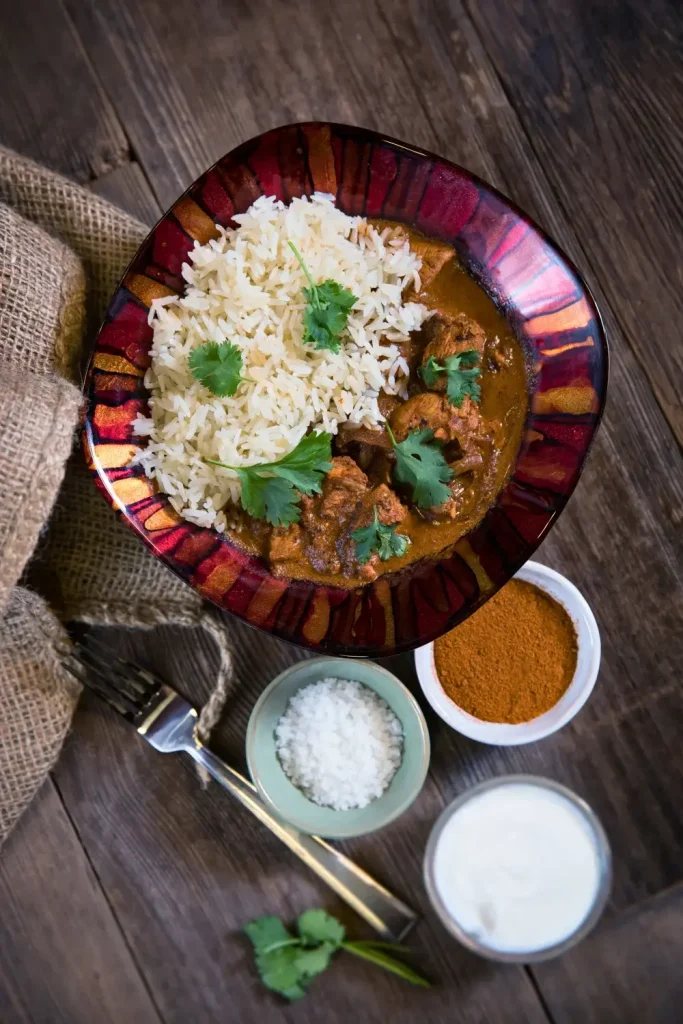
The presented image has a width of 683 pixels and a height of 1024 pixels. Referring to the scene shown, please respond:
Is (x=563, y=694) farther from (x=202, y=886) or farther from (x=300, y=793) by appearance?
(x=202, y=886)

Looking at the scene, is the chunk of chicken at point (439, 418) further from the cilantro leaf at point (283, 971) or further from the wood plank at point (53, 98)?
the cilantro leaf at point (283, 971)

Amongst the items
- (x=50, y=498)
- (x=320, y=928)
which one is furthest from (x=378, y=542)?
(x=320, y=928)

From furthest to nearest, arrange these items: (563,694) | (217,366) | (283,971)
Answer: (283,971) < (563,694) < (217,366)

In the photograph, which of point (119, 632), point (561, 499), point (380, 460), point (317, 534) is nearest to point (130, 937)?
point (119, 632)

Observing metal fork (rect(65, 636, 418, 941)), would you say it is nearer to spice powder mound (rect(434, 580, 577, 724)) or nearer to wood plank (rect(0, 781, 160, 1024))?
wood plank (rect(0, 781, 160, 1024))

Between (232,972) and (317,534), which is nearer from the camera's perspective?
(317,534)

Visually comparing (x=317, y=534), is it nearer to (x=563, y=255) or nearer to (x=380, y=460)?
(x=380, y=460)
